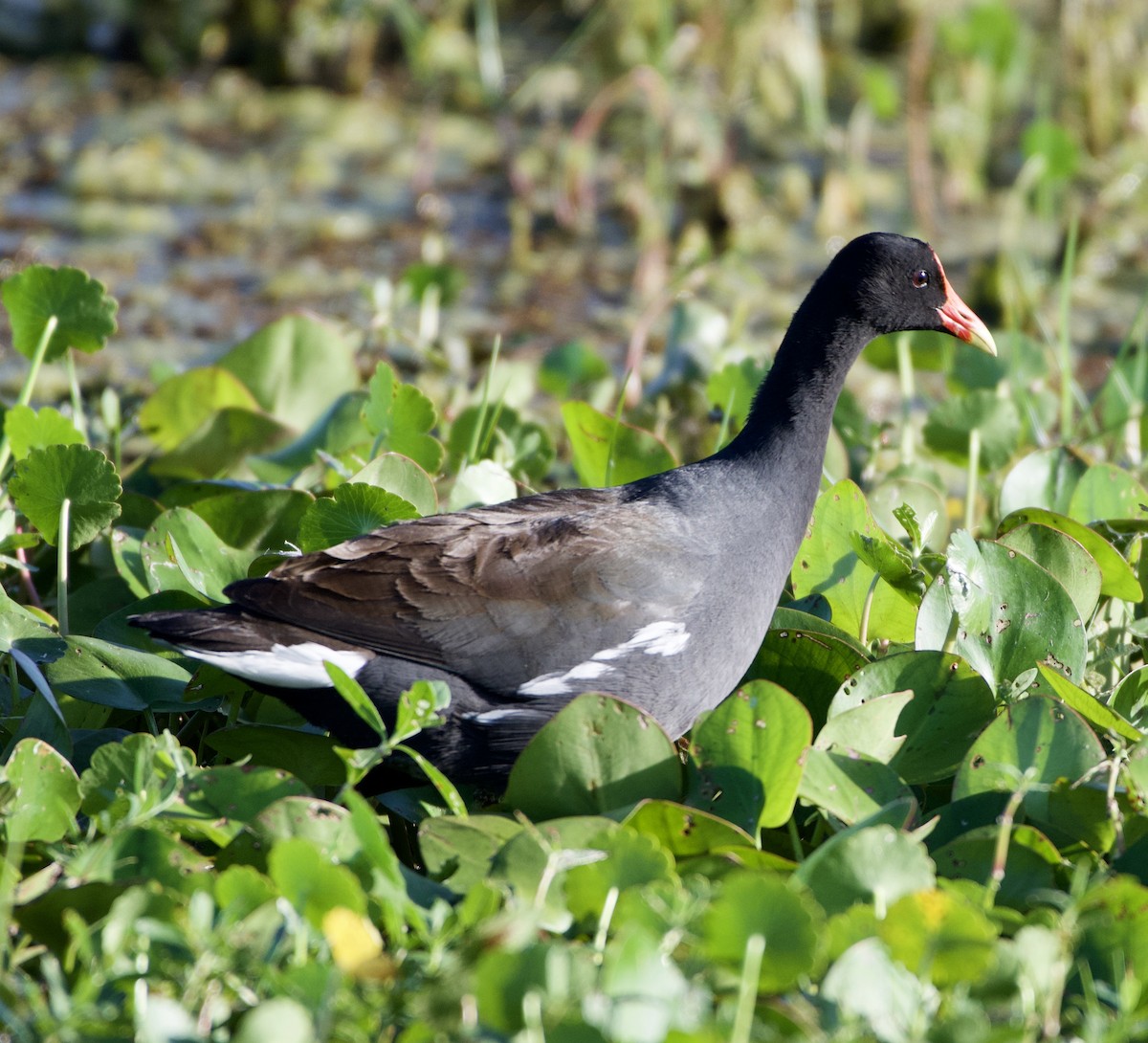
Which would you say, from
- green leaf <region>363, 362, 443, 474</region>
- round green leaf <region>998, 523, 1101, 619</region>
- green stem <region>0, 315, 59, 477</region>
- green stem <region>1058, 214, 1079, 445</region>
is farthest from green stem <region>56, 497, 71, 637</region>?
green stem <region>1058, 214, 1079, 445</region>

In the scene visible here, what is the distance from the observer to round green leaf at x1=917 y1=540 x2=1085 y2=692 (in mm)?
2115

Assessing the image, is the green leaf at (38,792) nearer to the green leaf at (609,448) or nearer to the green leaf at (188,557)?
the green leaf at (188,557)

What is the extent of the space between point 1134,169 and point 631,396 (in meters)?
2.28

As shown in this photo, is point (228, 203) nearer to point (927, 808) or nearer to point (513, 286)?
point (513, 286)

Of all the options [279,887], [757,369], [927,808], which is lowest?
[927,808]

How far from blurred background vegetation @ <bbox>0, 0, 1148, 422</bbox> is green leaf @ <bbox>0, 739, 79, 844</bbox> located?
2.33 m

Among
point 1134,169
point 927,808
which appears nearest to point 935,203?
point 1134,169

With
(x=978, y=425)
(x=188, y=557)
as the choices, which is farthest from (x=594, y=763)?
(x=978, y=425)

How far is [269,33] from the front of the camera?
5387 mm

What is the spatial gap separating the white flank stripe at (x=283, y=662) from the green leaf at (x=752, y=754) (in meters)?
0.52

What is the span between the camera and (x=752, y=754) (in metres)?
1.85

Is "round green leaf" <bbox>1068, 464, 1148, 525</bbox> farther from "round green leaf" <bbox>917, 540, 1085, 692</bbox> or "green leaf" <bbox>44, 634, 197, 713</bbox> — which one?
"green leaf" <bbox>44, 634, 197, 713</bbox>

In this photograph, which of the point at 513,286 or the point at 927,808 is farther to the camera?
the point at 513,286

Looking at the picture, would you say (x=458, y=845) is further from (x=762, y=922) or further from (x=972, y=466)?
(x=972, y=466)
